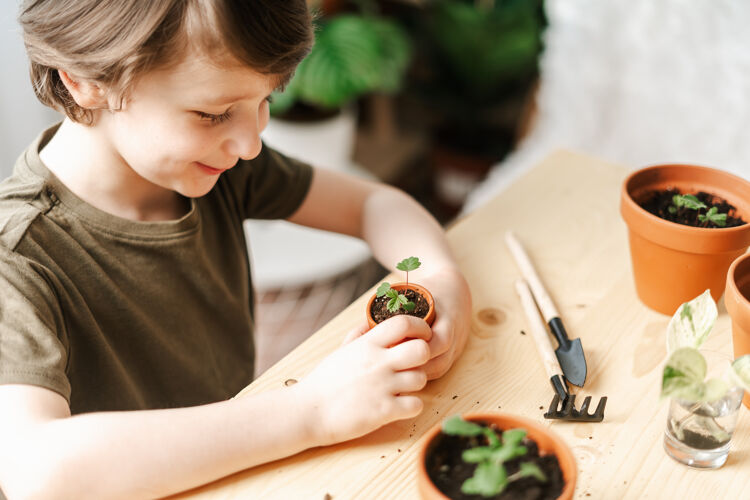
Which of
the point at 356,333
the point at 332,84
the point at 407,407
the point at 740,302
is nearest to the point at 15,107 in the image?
the point at 332,84

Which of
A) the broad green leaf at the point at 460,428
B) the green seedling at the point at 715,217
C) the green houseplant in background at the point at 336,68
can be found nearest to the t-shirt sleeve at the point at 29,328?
the broad green leaf at the point at 460,428

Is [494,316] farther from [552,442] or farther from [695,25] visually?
[695,25]

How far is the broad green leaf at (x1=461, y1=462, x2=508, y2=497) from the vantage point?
20.9 inches

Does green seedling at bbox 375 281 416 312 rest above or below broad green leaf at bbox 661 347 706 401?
below

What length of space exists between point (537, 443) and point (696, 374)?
0.49ft

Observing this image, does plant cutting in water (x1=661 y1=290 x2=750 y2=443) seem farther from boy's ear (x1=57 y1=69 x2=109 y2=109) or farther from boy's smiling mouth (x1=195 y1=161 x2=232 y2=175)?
boy's ear (x1=57 y1=69 x2=109 y2=109)

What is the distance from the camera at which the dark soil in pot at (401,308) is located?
0.79 metres

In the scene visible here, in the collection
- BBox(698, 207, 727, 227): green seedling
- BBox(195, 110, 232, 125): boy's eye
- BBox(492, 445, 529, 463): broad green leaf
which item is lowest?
BBox(698, 207, 727, 227): green seedling

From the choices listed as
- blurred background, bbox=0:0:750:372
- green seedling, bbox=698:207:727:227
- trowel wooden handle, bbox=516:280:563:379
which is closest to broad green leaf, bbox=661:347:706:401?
trowel wooden handle, bbox=516:280:563:379

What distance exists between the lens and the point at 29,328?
740 mm

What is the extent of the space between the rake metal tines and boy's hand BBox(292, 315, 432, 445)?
0.46ft

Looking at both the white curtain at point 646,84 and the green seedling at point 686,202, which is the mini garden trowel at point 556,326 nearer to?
the green seedling at point 686,202

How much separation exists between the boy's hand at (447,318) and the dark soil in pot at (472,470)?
0.18 metres

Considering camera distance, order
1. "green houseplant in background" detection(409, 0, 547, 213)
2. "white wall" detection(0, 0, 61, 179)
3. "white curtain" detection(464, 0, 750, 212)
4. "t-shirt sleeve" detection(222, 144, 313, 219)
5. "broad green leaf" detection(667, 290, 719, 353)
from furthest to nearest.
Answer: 1. "green houseplant in background" detection(409, 0, 547, 213)
2. "white wall" detection(0, 0, 61, 179)
3. "white curtain" detection(464, 0, 750, 212)
4. "t-shirt sleeve" detection(222, 144, 313, 219)
5. "broad green leaf" detection(667, 290, 719, 353)
